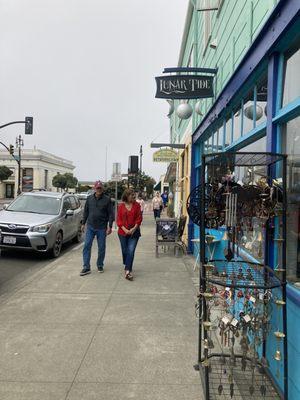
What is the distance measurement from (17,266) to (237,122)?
601 cm

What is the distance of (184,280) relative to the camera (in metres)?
7.36

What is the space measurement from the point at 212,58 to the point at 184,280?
434cm

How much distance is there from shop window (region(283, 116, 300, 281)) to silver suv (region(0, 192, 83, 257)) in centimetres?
713

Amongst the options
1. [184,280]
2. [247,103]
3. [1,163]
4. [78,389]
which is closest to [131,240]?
[184,280]

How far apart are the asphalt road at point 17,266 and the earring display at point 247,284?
14.6 ft

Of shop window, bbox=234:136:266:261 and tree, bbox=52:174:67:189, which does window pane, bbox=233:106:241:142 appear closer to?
shop window, bbox=234:136:266:261

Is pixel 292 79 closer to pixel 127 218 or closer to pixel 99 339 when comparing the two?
pixel 99 339

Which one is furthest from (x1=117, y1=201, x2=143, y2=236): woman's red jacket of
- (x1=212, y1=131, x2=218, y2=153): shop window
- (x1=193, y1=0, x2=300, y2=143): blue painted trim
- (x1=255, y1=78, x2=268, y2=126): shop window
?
(x1=255, y1=78, x2=268, y2=126): shop window

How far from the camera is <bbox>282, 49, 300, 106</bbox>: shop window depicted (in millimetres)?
3242

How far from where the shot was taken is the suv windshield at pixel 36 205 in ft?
35.0

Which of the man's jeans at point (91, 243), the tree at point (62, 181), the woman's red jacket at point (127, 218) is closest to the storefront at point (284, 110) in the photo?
the woman's red jacket at point (127, 218)

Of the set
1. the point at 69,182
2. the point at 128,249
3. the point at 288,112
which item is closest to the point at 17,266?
the point at 128,249

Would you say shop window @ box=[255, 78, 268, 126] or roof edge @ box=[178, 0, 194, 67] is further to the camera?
roof edge @ box=[178, 0, 194, 67]

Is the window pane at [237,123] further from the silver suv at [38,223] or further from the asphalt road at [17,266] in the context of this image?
Result: the silver suv at [38,223]
